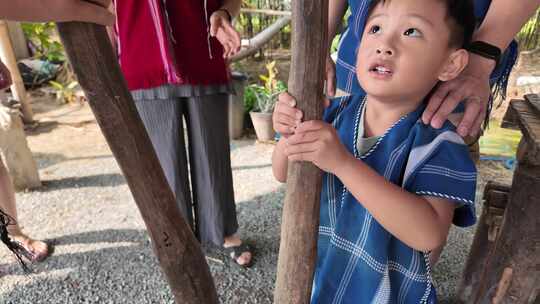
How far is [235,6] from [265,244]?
1.53 meters

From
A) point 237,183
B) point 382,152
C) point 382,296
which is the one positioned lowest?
point 237,183

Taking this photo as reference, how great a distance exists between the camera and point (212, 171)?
205cm

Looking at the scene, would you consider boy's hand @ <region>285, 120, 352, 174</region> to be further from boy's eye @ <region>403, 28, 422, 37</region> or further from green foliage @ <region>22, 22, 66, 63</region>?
green foliage @ <region>22, 22, 66, 63</region>

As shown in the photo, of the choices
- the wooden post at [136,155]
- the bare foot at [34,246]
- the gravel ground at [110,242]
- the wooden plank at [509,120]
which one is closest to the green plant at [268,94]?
the gravel ground at [110,242]

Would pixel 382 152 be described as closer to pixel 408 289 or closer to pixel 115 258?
pixel 408 289

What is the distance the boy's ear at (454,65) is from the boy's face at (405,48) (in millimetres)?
11

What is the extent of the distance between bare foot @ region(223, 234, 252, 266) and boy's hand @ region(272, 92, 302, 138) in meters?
1.65

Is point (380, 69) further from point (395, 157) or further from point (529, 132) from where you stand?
point (529, 132)

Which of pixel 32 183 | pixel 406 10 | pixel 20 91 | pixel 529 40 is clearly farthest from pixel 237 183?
pixel 529 40

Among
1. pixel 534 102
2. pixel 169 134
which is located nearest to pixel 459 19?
pixel 534 102

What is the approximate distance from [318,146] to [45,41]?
6025mm

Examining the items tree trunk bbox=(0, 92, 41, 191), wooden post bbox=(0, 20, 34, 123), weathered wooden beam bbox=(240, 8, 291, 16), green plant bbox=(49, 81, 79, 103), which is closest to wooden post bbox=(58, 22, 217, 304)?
tree trunk bbox=(0, 92, 41, 191)

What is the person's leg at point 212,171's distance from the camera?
1917 mm

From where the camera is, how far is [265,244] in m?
2.52
